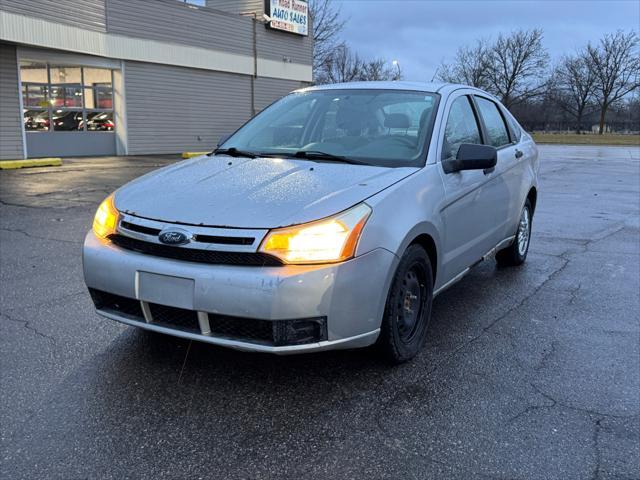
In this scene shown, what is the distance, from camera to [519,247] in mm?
5773

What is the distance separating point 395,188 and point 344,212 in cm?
44

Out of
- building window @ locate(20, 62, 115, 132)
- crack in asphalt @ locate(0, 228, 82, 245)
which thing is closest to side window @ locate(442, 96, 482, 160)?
crack in asphalt @ locate(0, 228, 82, 245)

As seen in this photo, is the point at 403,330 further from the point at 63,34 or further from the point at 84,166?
the point at 63,34

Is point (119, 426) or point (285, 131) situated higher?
point (285, 131)

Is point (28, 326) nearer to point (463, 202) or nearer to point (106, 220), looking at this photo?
point (106, 220)

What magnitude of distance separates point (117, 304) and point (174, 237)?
0.62 metres

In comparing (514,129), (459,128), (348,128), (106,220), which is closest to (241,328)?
(106,220)

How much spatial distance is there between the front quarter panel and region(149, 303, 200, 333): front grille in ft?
2.92

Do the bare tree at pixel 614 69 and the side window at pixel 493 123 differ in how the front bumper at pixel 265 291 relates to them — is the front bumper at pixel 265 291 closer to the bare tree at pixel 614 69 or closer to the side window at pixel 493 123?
the side window at pixel 493 123

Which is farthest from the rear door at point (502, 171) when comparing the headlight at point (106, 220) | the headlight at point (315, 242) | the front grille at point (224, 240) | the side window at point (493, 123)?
the headlight at point (106, 220)

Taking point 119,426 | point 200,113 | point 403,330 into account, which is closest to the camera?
point 119,426

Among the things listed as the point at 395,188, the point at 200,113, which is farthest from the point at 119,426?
the point at 200,113

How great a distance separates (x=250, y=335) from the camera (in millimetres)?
2816

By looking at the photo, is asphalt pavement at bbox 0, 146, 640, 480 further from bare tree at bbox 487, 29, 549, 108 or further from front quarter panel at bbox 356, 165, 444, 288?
bare tree at bbox 487, 29, 549, 108
